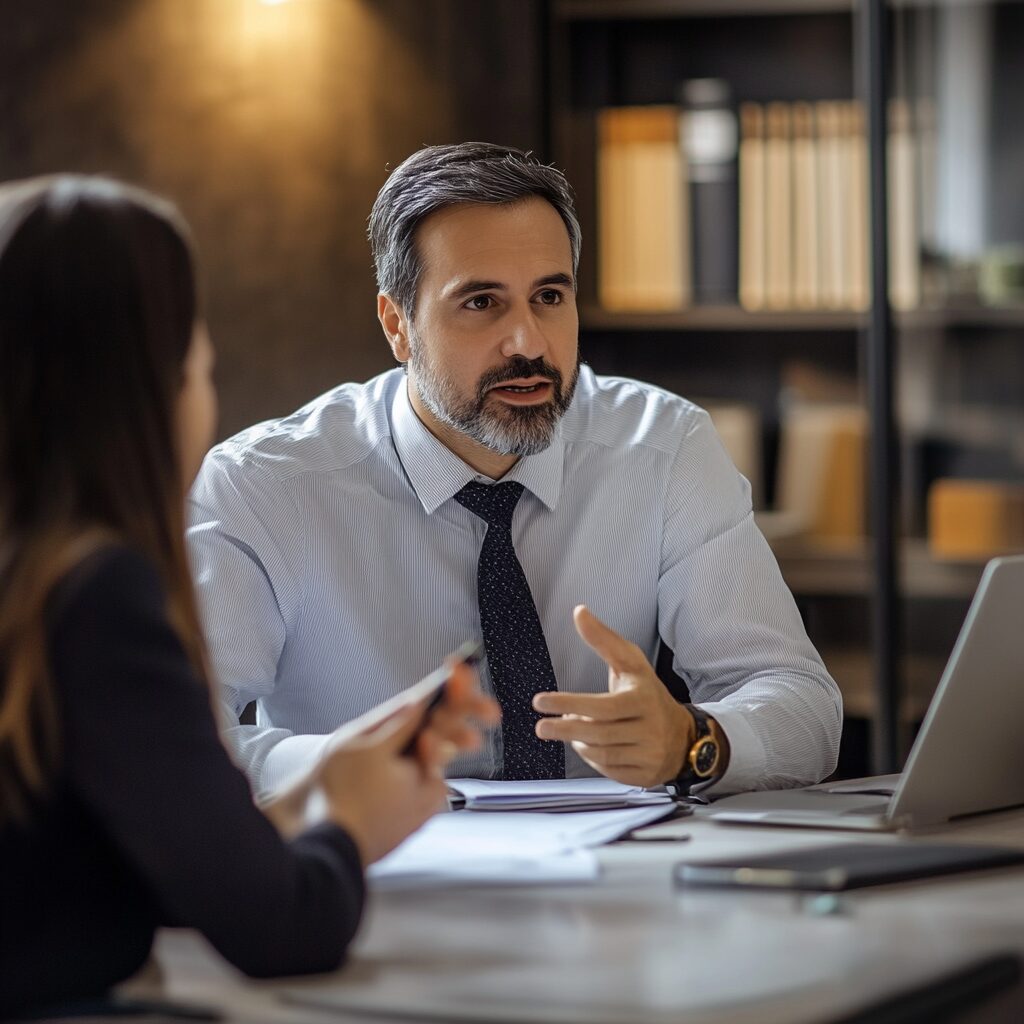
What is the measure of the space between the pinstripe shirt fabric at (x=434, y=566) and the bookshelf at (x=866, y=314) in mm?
1178

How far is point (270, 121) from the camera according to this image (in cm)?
274

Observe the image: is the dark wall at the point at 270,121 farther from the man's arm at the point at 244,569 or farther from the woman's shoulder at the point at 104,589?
the woman's shoulder at the point at 104,589

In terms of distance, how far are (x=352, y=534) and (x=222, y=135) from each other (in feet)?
3.31

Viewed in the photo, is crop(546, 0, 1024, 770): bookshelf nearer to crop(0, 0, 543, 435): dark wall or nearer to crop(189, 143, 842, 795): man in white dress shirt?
crop(0, 0, 543, 435): dark wall

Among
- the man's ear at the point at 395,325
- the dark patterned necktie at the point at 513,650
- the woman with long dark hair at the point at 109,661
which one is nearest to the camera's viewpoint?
the woman with long dark hair at the point at 109,661

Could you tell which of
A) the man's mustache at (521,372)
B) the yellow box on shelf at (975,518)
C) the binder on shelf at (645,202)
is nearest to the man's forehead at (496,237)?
the man's mustache at (521,372)

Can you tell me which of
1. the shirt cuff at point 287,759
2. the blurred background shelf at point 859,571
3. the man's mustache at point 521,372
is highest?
the man's mustache at point 521,372

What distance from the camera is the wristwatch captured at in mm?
1572

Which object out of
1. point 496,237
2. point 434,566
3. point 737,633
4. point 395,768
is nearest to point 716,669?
point 737,633

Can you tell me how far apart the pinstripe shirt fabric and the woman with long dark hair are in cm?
84

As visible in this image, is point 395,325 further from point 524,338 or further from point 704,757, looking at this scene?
point 704,757

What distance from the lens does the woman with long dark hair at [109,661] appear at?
Answer: 36.0 inches

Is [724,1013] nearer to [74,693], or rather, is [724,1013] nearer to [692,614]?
[74,693]

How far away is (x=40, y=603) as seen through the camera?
92 cm
